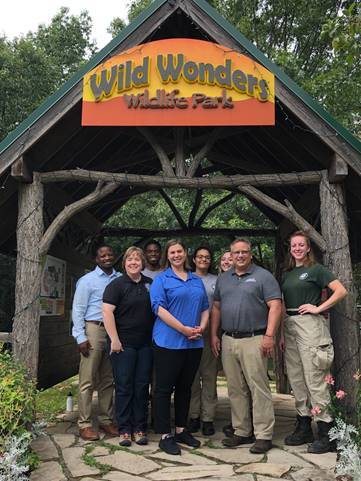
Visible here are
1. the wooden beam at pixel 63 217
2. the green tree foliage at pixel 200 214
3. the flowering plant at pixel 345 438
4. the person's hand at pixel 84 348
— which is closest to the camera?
the flowering plant at pixel 345 438

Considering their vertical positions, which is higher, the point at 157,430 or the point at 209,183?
the point at 209,183

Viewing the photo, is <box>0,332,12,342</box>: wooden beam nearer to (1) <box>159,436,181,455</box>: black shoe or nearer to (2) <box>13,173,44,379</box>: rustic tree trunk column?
(2) <box>13,173,44,379</box>: rustic tree trunk column

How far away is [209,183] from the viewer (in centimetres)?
535

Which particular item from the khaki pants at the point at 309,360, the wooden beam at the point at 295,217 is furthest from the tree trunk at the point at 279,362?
the khaki pants at the point at 309,360

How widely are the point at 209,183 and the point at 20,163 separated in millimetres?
1951

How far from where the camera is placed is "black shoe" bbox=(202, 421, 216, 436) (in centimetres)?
500

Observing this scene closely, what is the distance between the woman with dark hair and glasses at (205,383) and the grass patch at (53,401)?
154cm

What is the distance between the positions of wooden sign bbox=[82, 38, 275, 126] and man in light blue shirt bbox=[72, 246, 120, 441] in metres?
1.45

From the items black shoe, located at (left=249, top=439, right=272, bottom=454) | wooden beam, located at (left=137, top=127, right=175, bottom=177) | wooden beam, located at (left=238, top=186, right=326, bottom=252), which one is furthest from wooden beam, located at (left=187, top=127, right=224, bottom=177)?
black shoe, located at (left=249, top=439, right=272, bottom=454)

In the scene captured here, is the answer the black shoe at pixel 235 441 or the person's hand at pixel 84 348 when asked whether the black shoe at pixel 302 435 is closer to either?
the black shoe at pixel 235 441

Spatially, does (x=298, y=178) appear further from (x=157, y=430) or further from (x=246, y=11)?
(x=246, y=11)

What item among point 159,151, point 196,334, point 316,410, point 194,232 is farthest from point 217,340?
point 194,232

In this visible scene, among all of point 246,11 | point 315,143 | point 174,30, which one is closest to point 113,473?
point 315,143

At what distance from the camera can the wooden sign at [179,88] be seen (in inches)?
197
